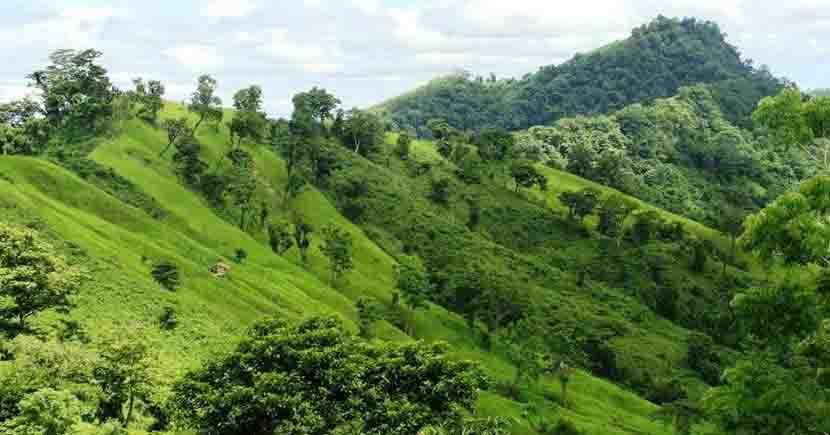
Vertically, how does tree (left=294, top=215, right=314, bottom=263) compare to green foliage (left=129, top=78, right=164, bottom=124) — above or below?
below

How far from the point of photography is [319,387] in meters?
52.3

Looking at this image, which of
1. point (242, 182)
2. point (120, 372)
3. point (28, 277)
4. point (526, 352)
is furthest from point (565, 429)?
point (242, 182)

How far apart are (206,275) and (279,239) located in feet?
127

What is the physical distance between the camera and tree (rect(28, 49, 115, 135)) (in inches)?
6309

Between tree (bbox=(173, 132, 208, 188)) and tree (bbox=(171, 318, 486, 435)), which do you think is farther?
tree (bbox=(173, 132, 208, 188))

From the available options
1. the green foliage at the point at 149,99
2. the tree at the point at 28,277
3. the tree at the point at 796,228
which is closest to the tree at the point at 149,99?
the green foliage at the point at 149,99

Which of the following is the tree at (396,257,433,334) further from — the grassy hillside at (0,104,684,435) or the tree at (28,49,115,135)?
the tree at (28,49,115,135)

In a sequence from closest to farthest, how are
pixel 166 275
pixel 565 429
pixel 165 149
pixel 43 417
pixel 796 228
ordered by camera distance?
1. pixel 796 228
2. pixel 43 417
3. pixel 166 275
4. pixel 565 429
5. pixel 165 149

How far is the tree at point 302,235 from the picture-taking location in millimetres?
148000

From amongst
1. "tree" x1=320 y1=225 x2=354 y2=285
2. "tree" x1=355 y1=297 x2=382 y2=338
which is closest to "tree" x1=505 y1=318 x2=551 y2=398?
"tree" x1=355 y1=297 x2=382 y2=338

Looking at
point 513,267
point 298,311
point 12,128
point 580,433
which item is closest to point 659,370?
point 513,267

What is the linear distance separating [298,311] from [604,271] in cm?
10586

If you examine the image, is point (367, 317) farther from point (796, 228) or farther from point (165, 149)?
point (796, 228)

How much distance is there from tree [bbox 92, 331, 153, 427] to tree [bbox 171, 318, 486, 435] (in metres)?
2.77
